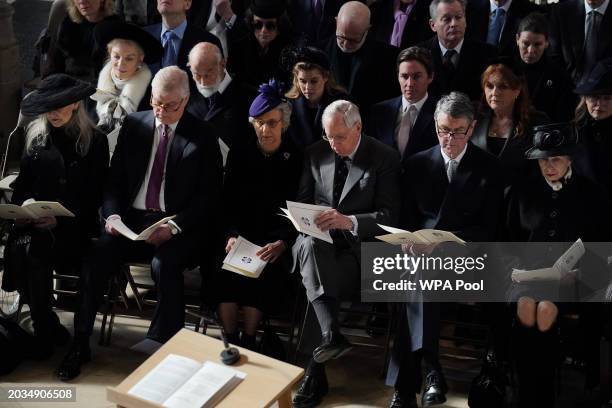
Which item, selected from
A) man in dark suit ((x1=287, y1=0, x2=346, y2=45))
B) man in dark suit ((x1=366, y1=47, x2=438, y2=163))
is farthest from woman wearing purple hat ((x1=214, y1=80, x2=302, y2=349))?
man in dark suit ((x1=287, y1=0, x2=346, y2=45))

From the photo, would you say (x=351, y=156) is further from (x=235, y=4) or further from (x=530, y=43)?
(x=235, y=4)

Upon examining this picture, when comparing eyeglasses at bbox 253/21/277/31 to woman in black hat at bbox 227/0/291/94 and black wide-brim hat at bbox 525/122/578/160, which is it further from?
black wide-brim hat at bbox 525/122/578/160

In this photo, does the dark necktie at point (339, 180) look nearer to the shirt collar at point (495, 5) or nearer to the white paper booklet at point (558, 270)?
the white paper booklet at point (558, 270)

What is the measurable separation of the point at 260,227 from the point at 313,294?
2.00ft

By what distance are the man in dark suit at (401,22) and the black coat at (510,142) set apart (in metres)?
1.17

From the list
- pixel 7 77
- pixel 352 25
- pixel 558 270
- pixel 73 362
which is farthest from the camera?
pixel 7 77

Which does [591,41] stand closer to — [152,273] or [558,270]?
[558,270]

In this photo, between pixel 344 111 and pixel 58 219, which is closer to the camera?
pixel 344 111

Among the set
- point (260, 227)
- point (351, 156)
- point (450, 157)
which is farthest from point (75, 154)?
point (450, 157)

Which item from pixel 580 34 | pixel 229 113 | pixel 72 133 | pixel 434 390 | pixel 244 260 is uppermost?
pixel 580 34

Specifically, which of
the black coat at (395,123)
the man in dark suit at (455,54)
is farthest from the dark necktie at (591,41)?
the black coat at (395,123)

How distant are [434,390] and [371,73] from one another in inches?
93.3

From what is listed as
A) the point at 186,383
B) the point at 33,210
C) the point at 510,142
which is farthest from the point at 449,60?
the point at 186,383

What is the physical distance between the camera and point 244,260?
6102 millimetres
